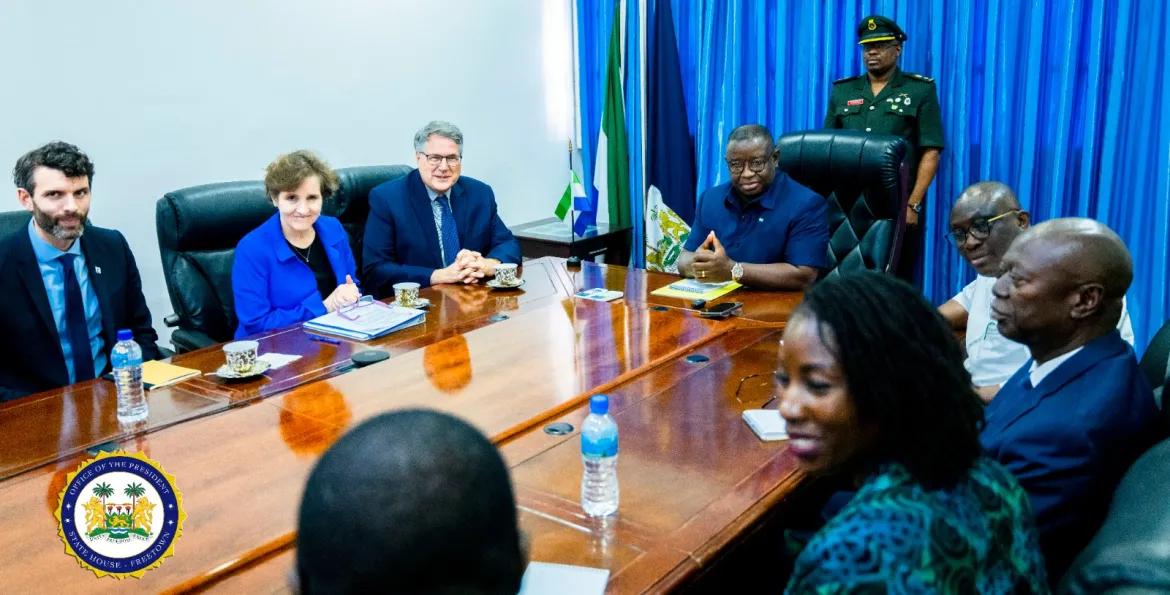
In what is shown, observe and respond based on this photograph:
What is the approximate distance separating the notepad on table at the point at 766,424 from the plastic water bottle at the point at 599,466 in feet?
1.13

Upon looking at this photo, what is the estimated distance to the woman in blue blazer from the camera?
2.82 metres

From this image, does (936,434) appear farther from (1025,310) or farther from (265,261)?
(265,261)

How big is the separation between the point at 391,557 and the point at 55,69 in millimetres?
3372

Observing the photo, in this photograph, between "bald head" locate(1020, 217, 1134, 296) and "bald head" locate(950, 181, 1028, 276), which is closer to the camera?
"bald head" locate(1020, 217, 1134, 296)

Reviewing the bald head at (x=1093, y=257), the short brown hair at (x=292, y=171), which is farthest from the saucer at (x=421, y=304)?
the bald head at (x=1093, y=257)

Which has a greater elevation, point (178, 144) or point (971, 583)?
point (178, 144)

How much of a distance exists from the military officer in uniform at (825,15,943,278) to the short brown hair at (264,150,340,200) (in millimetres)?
2373

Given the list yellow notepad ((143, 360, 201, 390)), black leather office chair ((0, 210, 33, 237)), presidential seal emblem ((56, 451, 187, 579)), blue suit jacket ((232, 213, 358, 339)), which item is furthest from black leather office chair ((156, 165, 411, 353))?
presidential seal emblem ((56, 451, 187, 579))

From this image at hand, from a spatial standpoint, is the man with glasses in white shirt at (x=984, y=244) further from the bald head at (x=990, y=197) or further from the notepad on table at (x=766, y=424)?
the notepad on table at (x=766, y=424)

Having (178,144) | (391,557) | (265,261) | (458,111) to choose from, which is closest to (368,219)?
(265,261)

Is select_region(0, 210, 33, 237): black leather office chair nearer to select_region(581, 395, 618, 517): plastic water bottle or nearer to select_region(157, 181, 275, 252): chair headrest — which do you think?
select_region(157, 181, 275, 252): chair headrest

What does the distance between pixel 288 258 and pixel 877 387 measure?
7.38 feet

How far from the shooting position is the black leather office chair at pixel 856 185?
10.3ft

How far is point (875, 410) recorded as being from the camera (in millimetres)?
1087
